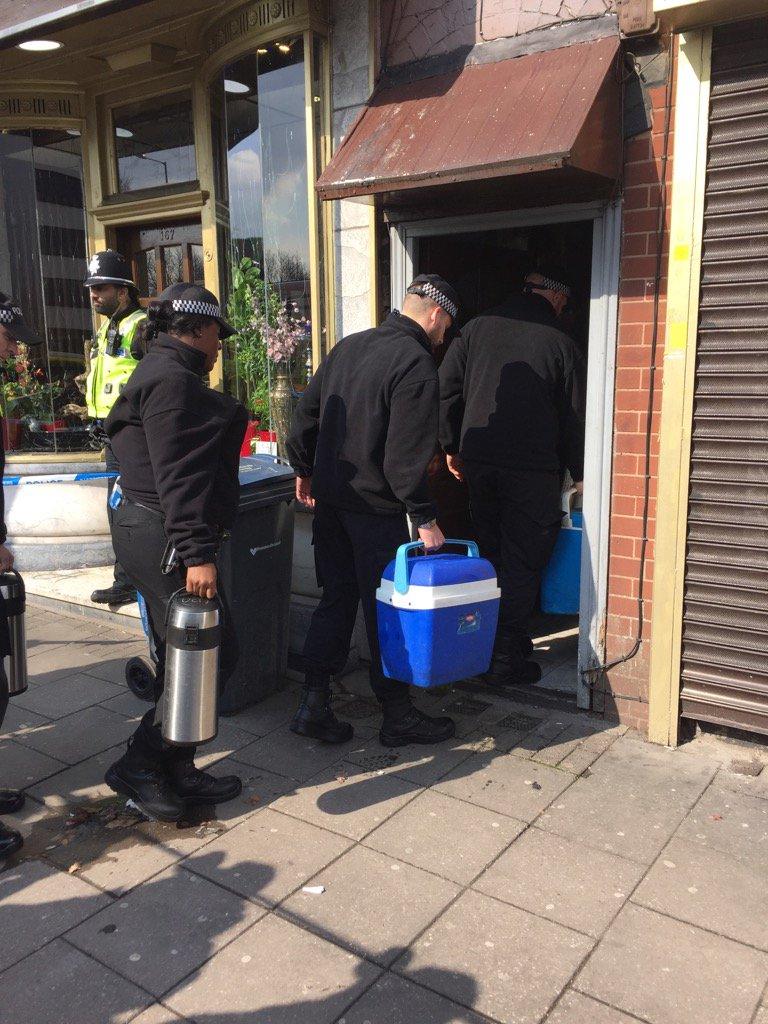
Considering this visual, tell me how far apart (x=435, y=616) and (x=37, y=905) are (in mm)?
1760

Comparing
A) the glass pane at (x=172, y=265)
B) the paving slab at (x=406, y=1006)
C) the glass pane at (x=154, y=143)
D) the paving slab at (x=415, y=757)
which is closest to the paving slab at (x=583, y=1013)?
the paving slab at (x=406, y=1006)

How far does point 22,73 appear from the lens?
22.3ft

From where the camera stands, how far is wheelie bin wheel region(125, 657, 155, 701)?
14.1 feet

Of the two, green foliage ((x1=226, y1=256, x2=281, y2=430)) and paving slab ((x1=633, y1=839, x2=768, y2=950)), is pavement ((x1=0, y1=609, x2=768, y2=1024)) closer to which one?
paving slab ((x1=633, y1=839, x2=768, y2=950))

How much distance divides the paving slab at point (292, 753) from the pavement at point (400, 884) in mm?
13

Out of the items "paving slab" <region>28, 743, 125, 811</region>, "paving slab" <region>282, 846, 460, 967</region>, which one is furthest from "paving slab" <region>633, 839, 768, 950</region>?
"paving slab" <region>28, 743, 125, 811</region>

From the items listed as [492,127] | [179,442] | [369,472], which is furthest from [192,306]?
[492,127]

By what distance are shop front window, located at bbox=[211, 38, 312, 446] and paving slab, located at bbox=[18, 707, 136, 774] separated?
2197 mm

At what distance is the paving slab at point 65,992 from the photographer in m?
2.42

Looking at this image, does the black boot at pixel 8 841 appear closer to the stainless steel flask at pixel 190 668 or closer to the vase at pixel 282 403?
the stainless steel flask at pixel 190 668

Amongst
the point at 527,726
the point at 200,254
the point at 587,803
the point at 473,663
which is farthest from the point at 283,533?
the point at 200,254

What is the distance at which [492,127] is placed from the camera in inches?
151

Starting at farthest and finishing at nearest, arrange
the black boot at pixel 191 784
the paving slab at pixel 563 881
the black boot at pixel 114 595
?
1. the black boot at pixel 114 595
2. the black boot at pixel 191 784
3. the paving slab at pixel 563 881

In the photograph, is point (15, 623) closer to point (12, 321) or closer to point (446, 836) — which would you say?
point (12, 321)
